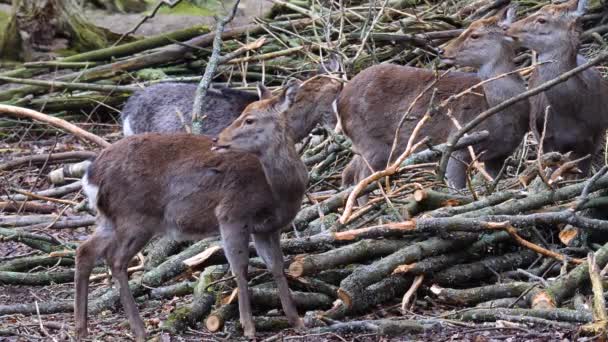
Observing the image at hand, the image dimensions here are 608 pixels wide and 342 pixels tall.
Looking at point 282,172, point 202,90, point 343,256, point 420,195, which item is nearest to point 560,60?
point 420,195

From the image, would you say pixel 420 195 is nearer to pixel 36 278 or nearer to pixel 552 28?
pixel 552 28

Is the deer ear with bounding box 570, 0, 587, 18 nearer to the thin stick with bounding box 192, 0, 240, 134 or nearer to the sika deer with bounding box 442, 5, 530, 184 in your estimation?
the sika deer with bounding box 442, 5, 530, 184

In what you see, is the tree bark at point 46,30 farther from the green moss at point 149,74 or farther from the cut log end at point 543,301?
the cut log end at point 543,301

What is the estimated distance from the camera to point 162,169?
19.4 ft

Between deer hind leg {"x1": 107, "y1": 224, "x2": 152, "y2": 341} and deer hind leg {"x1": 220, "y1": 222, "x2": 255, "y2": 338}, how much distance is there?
45 centimetres

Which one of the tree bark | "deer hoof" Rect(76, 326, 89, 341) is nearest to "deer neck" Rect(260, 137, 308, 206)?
"deer hoof" Rect(76, 326, 89, 341)

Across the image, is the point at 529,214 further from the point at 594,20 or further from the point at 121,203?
the point at 594,20

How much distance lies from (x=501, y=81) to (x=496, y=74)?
143 millimetres

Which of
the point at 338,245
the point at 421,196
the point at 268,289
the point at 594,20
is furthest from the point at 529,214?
the point at 594,20

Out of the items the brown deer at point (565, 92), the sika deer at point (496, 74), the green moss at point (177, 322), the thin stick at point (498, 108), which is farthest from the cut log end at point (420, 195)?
the brown deer at point (565, 92)

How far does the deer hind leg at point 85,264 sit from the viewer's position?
5.78 m

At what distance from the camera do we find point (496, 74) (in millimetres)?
8102

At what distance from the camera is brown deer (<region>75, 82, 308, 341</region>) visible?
19.1 ft

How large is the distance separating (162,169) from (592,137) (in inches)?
133
